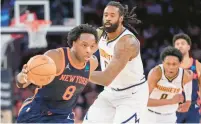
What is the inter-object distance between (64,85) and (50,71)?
255 millimetres

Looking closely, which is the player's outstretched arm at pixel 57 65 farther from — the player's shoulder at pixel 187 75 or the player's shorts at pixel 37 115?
the player's shoulder at pixel 187 75

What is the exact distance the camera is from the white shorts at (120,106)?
210 inches

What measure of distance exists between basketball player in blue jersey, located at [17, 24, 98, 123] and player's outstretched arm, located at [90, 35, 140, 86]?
0.61 feet

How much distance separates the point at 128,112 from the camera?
533 cm

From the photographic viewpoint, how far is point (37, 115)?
15.5 ft

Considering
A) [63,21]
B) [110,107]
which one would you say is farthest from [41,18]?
[110,107]

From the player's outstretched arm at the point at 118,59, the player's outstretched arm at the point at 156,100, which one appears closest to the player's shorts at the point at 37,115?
the player's outstretched arm at the point at 118,59

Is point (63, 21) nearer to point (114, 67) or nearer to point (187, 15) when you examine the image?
point (187, 15)

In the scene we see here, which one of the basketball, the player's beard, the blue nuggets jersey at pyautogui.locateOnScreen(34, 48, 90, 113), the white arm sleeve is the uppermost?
the player's beard

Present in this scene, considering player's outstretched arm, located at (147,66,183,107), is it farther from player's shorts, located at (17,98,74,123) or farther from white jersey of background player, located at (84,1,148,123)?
player's shorts, located at (17,98,74,123)

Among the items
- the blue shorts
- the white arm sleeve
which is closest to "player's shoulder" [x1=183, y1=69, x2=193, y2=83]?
the white arm sleeve

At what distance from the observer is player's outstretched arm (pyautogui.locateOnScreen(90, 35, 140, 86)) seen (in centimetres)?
497

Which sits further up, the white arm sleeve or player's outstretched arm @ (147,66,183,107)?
player's outstretched arm @ (147,66,183,107)

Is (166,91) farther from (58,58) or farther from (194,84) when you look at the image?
(58,58)
